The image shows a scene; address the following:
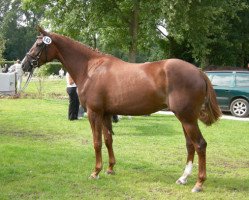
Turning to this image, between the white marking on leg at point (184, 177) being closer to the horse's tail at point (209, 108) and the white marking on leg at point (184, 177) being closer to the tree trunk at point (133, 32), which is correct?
the horse's tail at point (209, 108)

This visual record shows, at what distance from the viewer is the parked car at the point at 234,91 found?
56.4ft

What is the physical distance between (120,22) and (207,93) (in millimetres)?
18514

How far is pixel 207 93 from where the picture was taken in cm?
665

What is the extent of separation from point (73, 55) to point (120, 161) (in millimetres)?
2359

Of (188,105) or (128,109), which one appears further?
(128,109)

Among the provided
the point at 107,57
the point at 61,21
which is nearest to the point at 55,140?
the point at 107,57

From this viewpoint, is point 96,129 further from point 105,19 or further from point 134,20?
point 134,20

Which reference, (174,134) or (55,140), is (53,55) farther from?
(174,134)

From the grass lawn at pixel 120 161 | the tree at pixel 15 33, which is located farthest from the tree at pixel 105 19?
the tree at pixel 15 33

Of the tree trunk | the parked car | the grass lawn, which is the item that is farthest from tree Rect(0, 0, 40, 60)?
the grass lawn

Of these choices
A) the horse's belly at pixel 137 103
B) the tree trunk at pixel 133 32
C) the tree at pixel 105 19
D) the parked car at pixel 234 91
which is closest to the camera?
the horse's belly at pixel 137 103

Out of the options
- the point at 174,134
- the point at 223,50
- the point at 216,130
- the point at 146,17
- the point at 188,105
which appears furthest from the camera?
the point at 223,50

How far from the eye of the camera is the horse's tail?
262 inches

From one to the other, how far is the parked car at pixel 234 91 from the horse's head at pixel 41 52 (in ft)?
37.5
